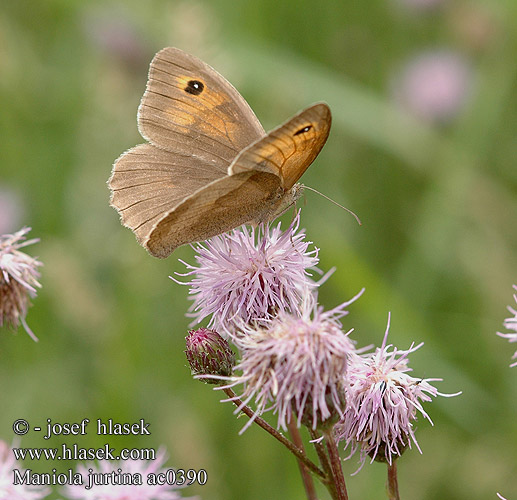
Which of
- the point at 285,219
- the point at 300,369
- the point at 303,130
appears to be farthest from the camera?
the point at 285,219

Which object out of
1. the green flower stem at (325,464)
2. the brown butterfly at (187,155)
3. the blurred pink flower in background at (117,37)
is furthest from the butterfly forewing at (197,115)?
the blurred pink flower in background at (117,37)

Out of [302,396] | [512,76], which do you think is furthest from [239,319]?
[512,76]

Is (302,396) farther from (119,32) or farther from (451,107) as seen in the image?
(451,107)

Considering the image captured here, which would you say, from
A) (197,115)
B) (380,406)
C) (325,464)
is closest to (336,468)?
(325,464)

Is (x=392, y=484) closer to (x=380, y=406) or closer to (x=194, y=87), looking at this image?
(x=380, y=406)

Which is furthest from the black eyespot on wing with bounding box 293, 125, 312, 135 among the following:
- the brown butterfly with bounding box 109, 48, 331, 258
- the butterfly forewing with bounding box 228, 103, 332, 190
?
the brown butterfly with bounding box 109, 48, 331, 258

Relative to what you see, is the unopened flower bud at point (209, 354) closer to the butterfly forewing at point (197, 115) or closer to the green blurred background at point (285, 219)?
the butterfly forewing at point (197, 115)

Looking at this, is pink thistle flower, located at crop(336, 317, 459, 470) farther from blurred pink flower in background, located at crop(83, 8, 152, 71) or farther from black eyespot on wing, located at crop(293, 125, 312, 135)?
blurred pink flower in background, located at crop(83, 8, 152, 71)
